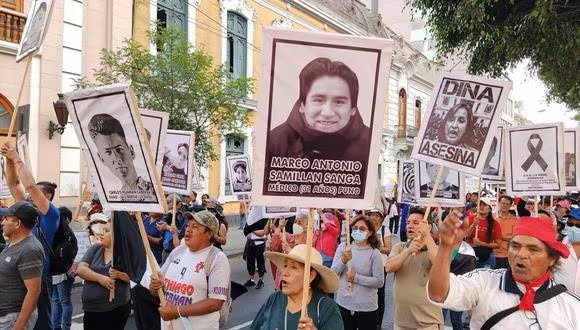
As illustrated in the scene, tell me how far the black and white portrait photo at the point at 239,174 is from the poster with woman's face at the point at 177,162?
10.8 ft

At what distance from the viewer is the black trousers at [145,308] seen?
4902 mm

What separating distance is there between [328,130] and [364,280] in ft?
8.56

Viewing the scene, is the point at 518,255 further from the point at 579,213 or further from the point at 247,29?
the point at 247,29

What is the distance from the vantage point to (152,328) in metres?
4.97

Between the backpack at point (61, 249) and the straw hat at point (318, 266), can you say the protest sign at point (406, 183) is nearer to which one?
the backpack at point (61, 249)

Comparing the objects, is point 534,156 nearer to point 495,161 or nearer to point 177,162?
point 495,161

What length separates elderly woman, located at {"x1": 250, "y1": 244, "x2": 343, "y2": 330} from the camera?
3.14 meters

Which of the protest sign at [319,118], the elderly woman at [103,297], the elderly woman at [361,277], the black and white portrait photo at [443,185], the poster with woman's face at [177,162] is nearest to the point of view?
the protest sign at [319,118]

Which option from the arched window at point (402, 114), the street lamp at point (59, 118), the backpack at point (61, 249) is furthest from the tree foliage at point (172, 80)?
the arched window at point (402, 114)

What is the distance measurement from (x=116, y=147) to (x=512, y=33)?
8828 mm

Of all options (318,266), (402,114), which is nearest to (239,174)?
(318,266)

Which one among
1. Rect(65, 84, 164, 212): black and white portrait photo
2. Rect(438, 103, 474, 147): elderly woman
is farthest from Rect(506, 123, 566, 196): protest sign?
Rect(65, 84, 164, 212): black and white portrait photo

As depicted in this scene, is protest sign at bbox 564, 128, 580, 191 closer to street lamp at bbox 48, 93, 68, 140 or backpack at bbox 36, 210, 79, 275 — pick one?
backpack at bbox 36, 210, 79, 275

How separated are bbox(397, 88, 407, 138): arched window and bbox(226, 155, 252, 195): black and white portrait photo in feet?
86.7
